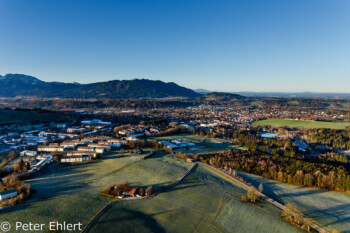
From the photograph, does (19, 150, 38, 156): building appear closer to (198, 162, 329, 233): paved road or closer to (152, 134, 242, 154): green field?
(152, 134, 242, 154): green field

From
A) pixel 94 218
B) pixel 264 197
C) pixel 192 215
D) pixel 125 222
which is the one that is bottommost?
pixel 264 197

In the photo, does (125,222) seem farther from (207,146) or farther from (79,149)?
(207,146)

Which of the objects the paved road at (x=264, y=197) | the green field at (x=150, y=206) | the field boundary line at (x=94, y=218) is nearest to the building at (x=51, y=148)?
the green field at (x=150, y=206)

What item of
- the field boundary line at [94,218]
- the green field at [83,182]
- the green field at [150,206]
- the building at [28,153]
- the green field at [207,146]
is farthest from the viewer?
the green field at [207,146]

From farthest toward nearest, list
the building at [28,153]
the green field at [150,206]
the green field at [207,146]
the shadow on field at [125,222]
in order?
the green field at [207,146] → the building at [28,153] → the green field at [150,206] → the shadow on field at [125,222]

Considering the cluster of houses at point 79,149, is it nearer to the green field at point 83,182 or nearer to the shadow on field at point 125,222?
the green field at point 83,182

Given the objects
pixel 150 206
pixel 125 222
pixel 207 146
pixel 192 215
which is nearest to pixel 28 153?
pixel 150 206

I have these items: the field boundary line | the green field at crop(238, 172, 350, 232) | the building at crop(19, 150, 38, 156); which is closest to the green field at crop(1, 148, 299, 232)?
the field boundary line

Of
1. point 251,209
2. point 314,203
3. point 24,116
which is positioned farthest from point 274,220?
point 24,116
